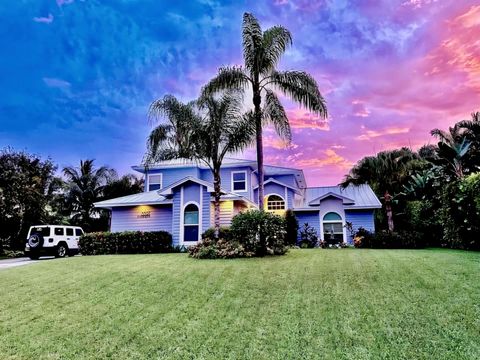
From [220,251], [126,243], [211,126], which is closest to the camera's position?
[220,251]

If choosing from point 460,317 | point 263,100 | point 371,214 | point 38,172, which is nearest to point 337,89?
point 263,100

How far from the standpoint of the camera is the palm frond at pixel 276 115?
47.2 ft

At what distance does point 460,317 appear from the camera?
535cm

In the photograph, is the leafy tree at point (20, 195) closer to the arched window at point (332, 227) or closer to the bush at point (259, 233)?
the bush at point (259, 233)

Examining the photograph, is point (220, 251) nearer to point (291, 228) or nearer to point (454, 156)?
point (291, 228)

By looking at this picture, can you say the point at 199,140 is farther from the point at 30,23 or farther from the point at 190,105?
the point at 30,23

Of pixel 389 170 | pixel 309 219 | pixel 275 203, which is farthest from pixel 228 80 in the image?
pixel 389 170

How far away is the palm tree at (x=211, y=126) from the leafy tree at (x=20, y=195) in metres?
16.7

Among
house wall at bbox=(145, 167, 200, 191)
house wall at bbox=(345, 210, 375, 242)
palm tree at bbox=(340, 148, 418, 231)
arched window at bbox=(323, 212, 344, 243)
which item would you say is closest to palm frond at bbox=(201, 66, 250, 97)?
house wall at bbox=(145, 167, 200, 191)

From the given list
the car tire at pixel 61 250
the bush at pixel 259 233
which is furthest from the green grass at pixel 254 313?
the car tire at pixel 61 250

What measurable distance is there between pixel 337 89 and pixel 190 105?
7639mm

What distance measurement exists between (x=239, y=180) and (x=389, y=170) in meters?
10.5

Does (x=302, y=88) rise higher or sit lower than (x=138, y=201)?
higher

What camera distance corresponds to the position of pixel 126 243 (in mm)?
17375
